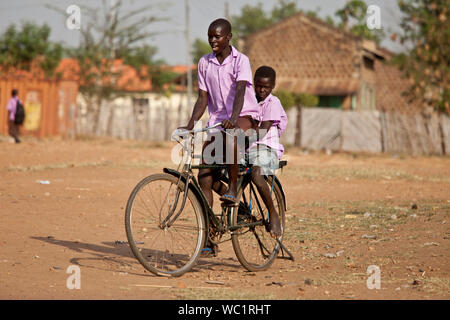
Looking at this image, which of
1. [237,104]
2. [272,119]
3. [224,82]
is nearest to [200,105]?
[224,82]

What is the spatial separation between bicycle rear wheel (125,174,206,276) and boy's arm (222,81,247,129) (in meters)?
0.57

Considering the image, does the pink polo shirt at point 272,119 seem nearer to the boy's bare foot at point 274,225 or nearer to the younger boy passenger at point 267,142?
the younger boy passenger at point 267,142

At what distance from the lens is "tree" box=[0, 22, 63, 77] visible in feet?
107

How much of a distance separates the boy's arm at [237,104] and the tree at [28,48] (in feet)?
92.9

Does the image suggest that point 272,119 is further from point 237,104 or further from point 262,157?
point 237,104

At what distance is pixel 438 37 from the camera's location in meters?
22.9

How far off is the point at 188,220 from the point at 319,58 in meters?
24.7

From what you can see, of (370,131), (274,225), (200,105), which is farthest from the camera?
(370,131)

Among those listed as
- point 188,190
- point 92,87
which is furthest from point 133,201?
point 92,87

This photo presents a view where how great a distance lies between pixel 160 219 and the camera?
5.09 m
